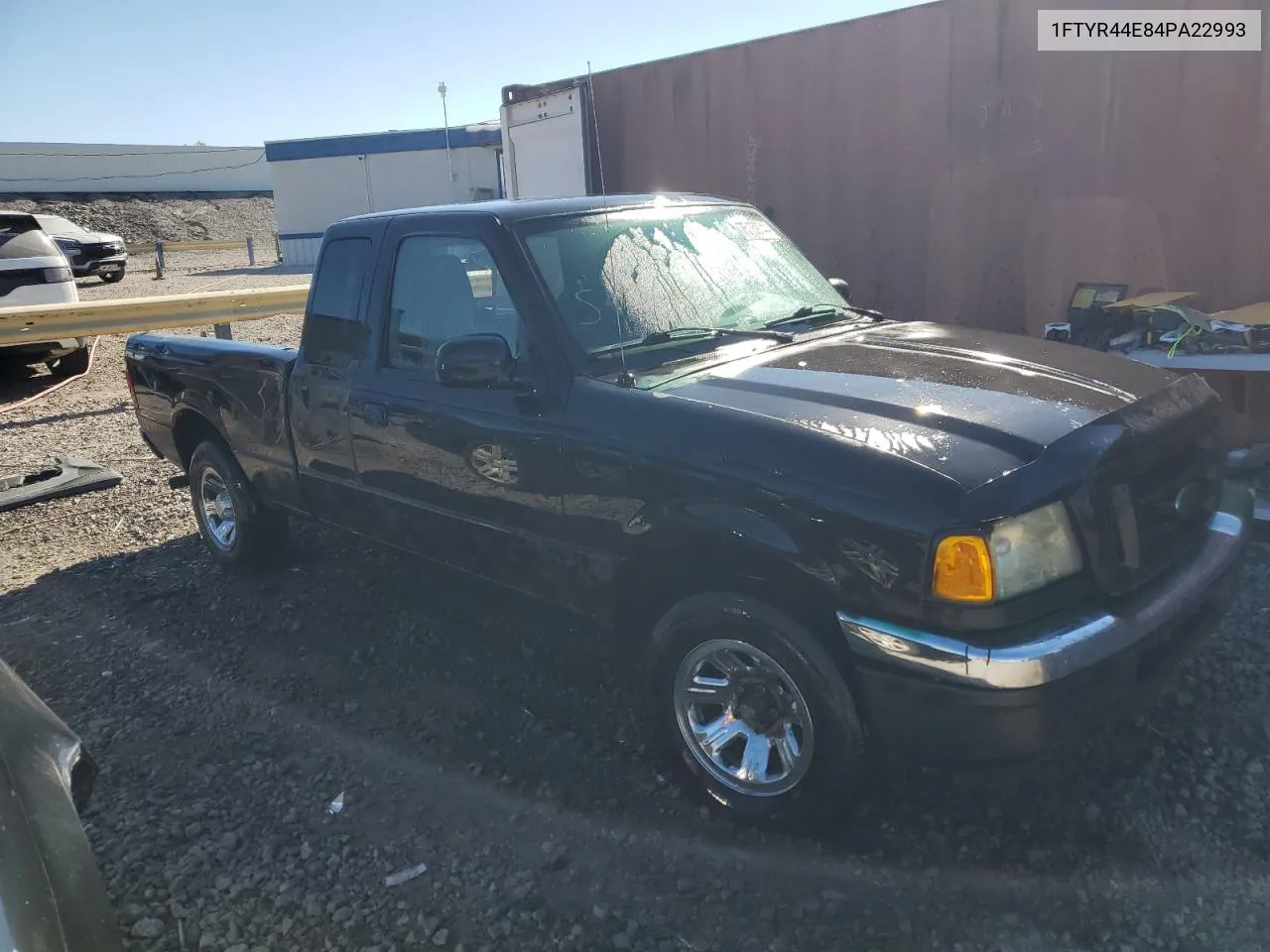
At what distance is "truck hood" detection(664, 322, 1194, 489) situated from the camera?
8.54ft

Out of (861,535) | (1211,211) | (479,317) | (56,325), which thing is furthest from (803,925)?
(56,325)

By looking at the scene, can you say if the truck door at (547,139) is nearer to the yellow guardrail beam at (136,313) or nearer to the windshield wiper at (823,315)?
the yellow guardrail beam at (136,313)

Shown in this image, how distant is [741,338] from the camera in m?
3.57

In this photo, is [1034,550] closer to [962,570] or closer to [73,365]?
[962,570]

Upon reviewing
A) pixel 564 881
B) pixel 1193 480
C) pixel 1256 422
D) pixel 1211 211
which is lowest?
pixel 564 881

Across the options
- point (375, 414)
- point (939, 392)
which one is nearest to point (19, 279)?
point (375, 414)

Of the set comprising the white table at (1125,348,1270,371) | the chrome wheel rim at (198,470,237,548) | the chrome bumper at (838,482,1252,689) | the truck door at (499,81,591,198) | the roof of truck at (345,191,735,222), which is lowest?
the chrome wheel rim at (198,470,237,548)

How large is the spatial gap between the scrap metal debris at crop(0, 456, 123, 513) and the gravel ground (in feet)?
8.30

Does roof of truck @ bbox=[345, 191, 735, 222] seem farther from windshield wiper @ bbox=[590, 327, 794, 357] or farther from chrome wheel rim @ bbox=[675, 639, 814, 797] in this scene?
chrome wheel rim @ bbox=[675, 639, 814, 797]

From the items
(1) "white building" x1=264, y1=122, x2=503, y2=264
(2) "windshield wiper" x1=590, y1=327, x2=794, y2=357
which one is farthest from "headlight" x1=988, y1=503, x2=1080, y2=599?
(1) "white building" x1=264, y1=122, x2=503, y2=264

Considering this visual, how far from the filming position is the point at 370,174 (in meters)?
29.8

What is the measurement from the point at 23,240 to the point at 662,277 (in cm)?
1008

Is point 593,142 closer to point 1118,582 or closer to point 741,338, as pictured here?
point 741,338

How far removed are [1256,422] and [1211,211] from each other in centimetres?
127
